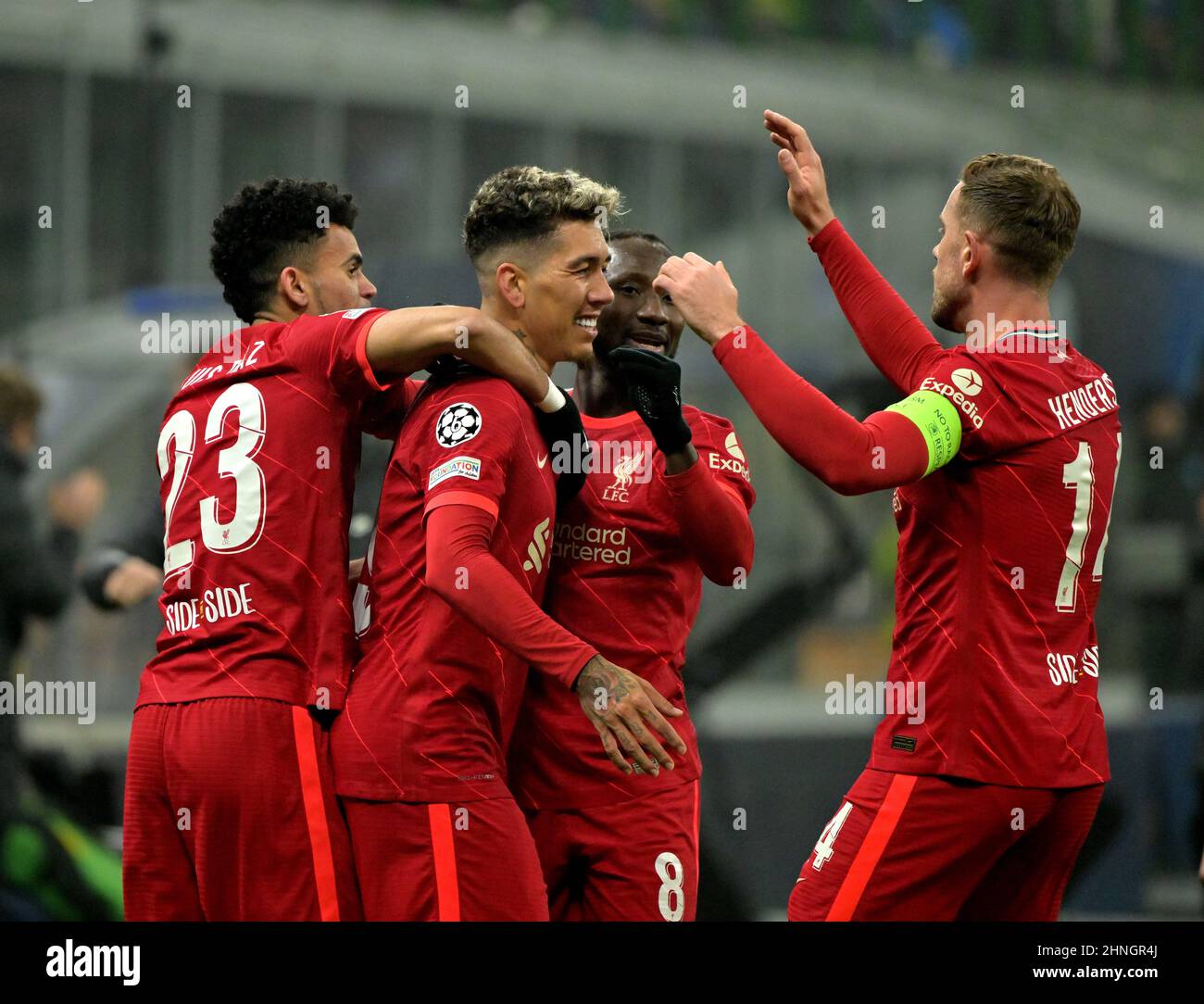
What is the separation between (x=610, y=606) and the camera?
3.87 m

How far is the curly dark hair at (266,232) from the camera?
Result: 3.84m

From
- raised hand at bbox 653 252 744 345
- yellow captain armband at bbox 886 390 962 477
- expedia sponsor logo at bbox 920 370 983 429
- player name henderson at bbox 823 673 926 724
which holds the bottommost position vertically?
player name henderson at bbox 823 673 926 724

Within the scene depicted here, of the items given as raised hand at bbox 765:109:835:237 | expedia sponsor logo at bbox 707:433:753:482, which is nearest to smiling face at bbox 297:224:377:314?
expedia sponsor logo at bbox 707:433:753:482

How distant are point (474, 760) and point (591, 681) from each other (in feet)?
1.42

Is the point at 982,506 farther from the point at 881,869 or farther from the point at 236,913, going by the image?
the point at 236,913

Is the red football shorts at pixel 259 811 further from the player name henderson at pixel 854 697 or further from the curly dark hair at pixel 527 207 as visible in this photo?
the player name henderson at pixel 854 697

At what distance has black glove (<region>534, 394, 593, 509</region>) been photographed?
3.57 m

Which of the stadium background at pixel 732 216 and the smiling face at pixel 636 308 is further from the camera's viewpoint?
the stadium background at pixel 732 216

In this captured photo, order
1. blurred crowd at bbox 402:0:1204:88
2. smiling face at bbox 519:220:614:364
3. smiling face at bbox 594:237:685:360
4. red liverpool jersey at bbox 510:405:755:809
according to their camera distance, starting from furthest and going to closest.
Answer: blurred crowd at bbox 402:0:1204:88 → smiling face at bbox 594:237:685:360 → red liverpool jersey at bbox 510:405:755:809 → smiling face at bbox 519:220:614:364

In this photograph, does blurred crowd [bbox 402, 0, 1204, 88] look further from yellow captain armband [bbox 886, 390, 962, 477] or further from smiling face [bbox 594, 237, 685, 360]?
yellow captain armband [bbox 886, 390, 962, 477]

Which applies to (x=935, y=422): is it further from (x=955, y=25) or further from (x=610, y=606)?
(x=955, y=25)

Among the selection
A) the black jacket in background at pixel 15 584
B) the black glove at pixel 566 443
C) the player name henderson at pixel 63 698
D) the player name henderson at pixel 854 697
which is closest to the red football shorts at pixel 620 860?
the black glove at pixel 566 443

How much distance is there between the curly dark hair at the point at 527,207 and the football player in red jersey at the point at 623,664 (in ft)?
1.41

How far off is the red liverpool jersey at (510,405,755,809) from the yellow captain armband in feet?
2.20
